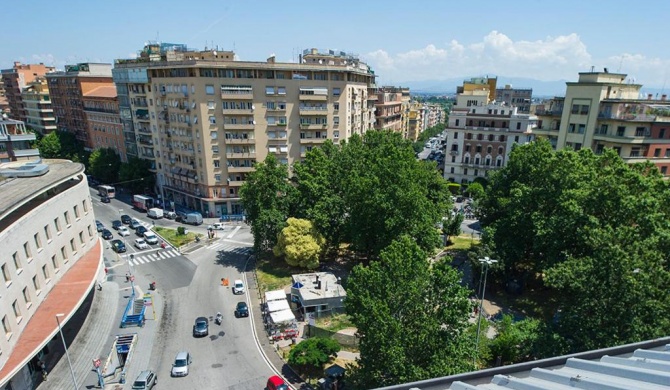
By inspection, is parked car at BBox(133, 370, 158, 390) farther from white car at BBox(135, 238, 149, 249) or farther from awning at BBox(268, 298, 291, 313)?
white car at BBox(135, 238, 149, 249)

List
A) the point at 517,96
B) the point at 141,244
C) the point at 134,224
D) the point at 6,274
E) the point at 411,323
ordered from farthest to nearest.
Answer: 1. the point at 517,96
2. the point at 134,224
3. the point at 141,244
4. the point at 6,274
5. the point at 411,323

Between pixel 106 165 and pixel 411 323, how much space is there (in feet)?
287

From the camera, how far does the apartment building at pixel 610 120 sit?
53.7 m

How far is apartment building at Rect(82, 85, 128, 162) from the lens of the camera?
304 feet

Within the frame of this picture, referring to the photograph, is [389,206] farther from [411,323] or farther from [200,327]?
[200,327]

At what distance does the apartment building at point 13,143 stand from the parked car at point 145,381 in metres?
39.5

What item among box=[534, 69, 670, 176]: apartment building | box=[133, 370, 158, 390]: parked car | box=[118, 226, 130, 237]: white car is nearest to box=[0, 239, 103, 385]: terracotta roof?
box=[133, 370, 158, 390]: parked car

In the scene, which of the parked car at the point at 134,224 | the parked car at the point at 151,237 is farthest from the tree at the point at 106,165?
the parked car at the point at 151,237

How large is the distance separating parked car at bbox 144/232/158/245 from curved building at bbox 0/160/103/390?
14.0 metres

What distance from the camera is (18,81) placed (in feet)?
412

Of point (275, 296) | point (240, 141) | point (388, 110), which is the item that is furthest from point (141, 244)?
point (388, 110)

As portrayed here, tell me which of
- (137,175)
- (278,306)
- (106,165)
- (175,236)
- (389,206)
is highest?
(389,206)

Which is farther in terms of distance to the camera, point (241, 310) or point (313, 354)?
point (241, 310)

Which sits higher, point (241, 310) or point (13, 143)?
point (13, 143)
